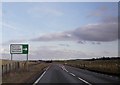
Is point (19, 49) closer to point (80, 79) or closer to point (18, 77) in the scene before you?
point (18, 77)

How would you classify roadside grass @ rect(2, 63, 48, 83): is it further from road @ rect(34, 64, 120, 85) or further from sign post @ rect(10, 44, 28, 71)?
sign post @ rect(10, 44, 28, 71)

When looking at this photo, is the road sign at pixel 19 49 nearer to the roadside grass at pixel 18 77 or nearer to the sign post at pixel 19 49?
the sign post at pixel 19 49

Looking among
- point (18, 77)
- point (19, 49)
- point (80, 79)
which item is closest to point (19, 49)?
point (19, 49)

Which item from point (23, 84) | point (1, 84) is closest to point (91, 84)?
point (23, 84)

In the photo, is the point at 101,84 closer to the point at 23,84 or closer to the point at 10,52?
the point at 23,84

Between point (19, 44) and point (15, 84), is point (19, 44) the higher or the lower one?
the higher one

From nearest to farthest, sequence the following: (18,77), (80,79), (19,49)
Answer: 1. (80,79)
2. (18,77)
3. (19,49)

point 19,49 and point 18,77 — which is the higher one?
point 19,49

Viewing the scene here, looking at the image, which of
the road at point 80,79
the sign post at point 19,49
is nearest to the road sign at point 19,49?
the sign post at point 19,49

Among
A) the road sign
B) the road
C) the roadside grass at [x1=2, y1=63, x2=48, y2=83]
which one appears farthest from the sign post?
the road

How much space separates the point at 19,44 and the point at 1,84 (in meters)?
32.0

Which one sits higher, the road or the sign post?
the sign post

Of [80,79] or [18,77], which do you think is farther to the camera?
[18,77]

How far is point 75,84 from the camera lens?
Result: 22516mm
